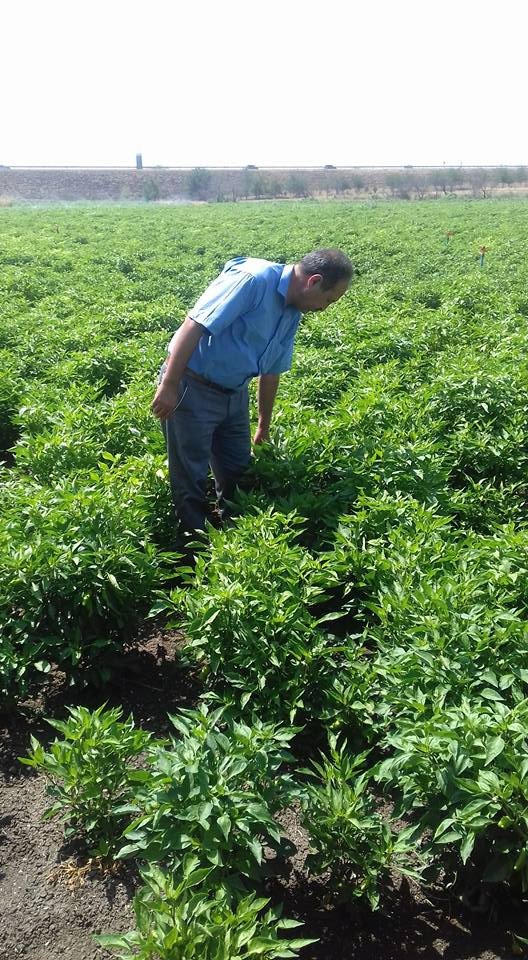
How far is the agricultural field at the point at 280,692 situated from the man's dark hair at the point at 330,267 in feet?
3.90

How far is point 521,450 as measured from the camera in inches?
219

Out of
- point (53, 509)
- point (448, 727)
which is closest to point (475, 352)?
point (53, 509)

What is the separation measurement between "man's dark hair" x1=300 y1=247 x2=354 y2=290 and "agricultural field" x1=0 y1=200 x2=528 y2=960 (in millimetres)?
1189

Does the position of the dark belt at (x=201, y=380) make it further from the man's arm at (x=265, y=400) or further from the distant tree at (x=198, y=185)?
the distant tree at (x=198, y=185)

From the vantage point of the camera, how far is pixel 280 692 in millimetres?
3150

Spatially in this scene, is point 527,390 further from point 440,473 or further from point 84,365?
point 84,365

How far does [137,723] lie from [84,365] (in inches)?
194

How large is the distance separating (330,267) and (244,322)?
58 centimetres

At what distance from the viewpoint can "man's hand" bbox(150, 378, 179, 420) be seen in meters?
4.20

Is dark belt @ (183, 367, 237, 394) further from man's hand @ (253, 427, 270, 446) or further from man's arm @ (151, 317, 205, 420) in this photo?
man's hand @ (253, 427, 270, 446)

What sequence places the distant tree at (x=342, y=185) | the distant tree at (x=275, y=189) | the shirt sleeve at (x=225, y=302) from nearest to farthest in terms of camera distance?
the shirt sleeve at (x=225, y=302) < the distant tree at (x=275, y=189) < the distant tree at (x=342, y=185)

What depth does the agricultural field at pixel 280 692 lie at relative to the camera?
2406mm

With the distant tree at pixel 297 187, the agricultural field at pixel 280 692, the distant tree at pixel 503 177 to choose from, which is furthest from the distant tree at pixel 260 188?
the agricultural field at pixel 280 692

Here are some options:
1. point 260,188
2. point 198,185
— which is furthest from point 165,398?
point 198,185
